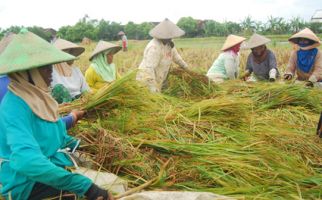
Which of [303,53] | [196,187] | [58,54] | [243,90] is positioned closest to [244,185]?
[196,187]

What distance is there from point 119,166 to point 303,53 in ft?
12.0

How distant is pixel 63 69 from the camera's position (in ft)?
14.1

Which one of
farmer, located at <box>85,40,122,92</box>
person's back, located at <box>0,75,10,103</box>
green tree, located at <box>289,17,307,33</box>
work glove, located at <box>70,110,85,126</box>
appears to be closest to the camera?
work glove, located at <box>70,110,85,126</box>

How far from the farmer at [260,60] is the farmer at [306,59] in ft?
0.86

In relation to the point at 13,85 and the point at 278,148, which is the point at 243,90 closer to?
the point at 278,148

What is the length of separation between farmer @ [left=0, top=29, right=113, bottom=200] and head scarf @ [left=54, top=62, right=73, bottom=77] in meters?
2.31

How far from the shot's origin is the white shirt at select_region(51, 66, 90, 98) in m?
4.17

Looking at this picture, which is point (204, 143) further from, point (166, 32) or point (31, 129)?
point (166, 32)

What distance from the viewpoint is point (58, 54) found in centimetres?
193

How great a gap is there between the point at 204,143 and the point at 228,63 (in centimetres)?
301

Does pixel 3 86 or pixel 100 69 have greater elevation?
pixel 3 86

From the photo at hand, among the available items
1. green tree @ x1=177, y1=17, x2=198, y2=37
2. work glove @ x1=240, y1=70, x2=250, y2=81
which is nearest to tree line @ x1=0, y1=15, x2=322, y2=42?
green tree @ x1=177, y1=17, x2=198, y2=37

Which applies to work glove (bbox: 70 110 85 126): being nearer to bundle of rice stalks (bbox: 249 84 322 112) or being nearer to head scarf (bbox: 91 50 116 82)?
bundle of rice stalks (bbox: 249 84 322 112)

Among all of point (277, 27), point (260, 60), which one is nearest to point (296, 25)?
point (277, 27)
